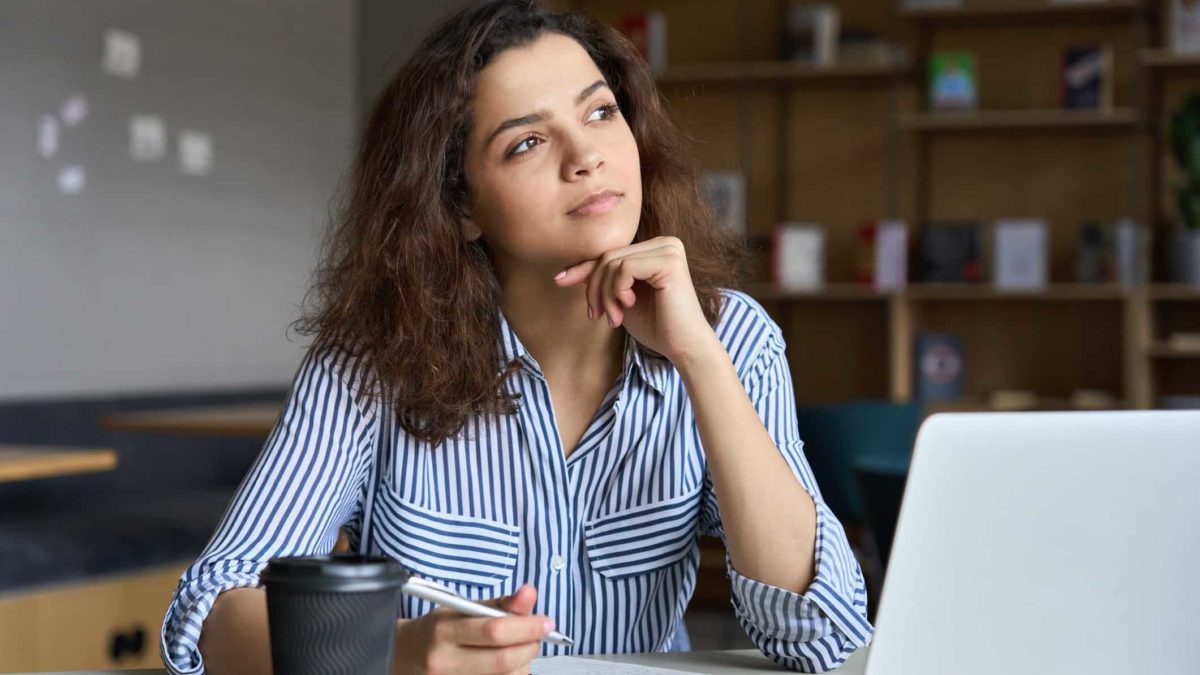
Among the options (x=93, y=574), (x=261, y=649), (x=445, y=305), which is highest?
(x=445, y=305)

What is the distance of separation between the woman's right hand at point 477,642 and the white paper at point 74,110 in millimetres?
4091

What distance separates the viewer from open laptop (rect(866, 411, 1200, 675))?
88 centimetres

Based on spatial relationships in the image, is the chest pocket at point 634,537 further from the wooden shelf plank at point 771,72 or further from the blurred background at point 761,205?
the wooden shelf plank at point 771,72

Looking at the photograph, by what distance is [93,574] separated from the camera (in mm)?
3734

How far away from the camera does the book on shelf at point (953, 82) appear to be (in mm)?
5555

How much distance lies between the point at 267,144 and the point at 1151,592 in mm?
5226

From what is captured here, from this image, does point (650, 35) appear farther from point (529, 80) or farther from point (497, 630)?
point (497, 630)

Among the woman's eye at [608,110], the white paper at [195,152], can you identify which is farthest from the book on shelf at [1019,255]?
the woman's eye at [608,110]

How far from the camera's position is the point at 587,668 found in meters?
1.22

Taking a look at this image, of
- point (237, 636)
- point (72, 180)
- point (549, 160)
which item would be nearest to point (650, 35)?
point (72, 180)

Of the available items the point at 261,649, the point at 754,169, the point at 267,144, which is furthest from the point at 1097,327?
the point at 261,649

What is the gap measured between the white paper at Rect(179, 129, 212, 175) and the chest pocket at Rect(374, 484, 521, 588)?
3.99m

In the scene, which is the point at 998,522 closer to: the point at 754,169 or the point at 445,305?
the point at 445,305

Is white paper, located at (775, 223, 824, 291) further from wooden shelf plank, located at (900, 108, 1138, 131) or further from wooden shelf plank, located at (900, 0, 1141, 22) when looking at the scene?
wooden shelf plank, located at (900, 0, 1141, 22)
